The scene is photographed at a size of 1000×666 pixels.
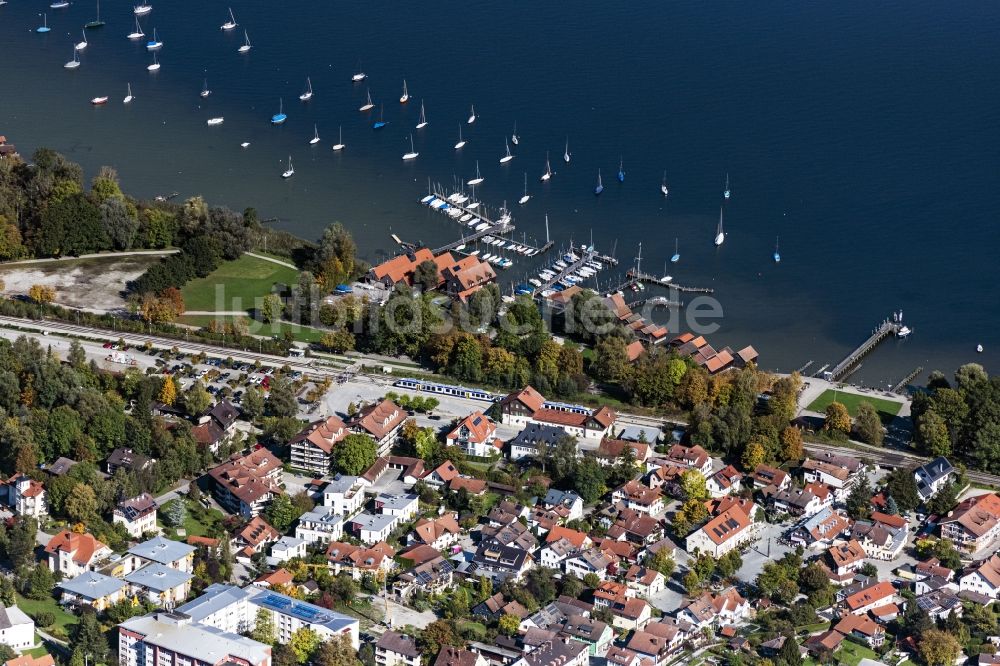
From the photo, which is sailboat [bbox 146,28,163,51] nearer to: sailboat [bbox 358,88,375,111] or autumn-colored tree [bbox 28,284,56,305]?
sailboat [bbox 358,88,375,111]

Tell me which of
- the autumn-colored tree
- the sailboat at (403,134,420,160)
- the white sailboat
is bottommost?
the autumn-colored tree

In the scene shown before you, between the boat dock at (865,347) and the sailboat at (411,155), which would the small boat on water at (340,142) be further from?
the boat dock at (865,347)

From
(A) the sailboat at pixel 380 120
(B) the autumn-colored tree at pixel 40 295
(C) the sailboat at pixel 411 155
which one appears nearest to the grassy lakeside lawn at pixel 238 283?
(B) the autumn-colored tree at pixel 40 295

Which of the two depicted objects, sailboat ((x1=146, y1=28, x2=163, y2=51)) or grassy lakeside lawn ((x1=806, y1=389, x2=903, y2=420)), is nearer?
grassy lakeside lawn ((x1=806, y1=389, x2=903, y2=420))

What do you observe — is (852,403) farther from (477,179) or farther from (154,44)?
(154,44)

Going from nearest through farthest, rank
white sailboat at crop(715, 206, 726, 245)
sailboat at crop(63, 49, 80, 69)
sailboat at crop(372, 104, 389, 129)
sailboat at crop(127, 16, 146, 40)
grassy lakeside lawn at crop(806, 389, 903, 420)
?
grassy lakeside lawn at crop(806, 389, 903, 420)
white sailboat at crop(715, 206, 726, 245)
sailboat at crop(372, 104, 389, 129)
sailboat at crop(63, 49, 80, 69)
sailboat at crop(127, 16, 146, 40)

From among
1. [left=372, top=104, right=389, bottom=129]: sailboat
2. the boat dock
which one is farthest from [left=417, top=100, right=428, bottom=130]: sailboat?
the boat dock

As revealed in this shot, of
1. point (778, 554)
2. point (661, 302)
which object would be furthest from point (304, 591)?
point (661, 302)

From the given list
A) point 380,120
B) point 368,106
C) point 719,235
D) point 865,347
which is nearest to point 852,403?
point 865,347
